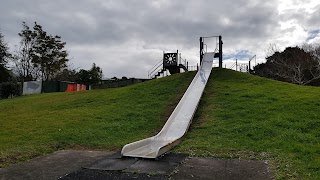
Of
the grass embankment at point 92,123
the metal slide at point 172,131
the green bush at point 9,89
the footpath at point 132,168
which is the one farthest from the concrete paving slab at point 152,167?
the green bush at point 9,89

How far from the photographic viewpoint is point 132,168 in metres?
5.92

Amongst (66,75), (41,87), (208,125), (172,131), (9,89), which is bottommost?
(172,131)

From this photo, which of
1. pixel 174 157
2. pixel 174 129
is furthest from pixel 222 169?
pixel 174 129

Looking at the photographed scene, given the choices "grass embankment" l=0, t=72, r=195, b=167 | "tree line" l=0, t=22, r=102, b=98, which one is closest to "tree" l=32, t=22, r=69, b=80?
"tree line" l=0, t=22, r=102, b=98

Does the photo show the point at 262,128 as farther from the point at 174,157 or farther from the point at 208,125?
the point at 174,157

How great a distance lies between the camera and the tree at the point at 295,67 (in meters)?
33.3

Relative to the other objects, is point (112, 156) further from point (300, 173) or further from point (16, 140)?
point (300, 173)

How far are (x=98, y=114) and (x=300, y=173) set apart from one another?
8584 millimetres

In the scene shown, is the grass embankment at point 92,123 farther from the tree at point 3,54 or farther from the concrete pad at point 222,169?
the tree at point 3,54

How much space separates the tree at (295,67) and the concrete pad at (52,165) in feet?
96.4

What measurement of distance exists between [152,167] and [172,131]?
3735 millimetres

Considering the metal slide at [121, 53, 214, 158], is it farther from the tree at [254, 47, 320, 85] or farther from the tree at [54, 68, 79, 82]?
the tree at [54, 68, 79, 82]

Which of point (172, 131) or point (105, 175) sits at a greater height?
point (172, 131)

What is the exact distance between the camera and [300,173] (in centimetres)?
542
